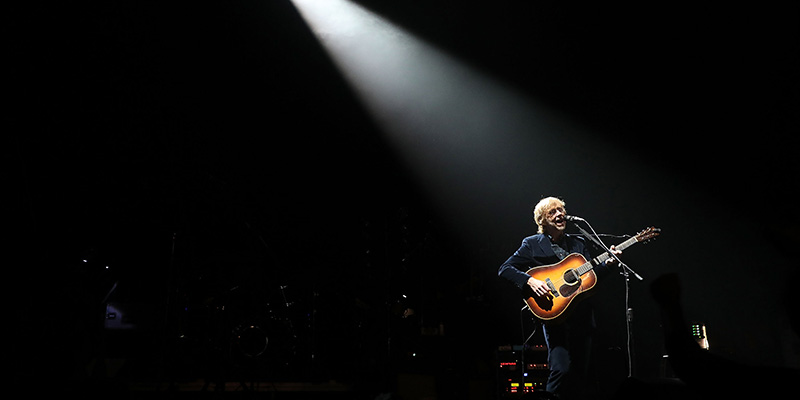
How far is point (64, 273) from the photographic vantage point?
5.63 metres

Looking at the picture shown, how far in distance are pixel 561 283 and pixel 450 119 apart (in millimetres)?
3313

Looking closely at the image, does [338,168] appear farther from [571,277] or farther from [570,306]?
[570,306]

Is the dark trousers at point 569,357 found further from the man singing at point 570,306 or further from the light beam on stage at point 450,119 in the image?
the light beam on stage at point 450,119

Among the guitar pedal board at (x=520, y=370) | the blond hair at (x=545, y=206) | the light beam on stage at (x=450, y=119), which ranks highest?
the light beam on stage at (x=450, y=119)

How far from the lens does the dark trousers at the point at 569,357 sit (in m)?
3.57

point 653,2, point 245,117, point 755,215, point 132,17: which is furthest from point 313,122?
point 755,215

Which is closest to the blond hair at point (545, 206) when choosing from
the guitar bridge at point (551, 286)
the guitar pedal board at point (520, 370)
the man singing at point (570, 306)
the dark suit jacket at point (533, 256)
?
the man singing at point (570, 306)

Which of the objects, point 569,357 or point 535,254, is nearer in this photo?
point 569,357

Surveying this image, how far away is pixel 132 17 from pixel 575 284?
484cm

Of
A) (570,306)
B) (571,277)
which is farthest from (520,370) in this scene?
(571,277)

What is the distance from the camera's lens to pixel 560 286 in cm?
386

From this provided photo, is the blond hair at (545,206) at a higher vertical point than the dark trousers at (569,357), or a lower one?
higher

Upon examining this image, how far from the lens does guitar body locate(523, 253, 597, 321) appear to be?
3.78 meters

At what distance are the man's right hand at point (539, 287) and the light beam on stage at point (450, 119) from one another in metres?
2.96
